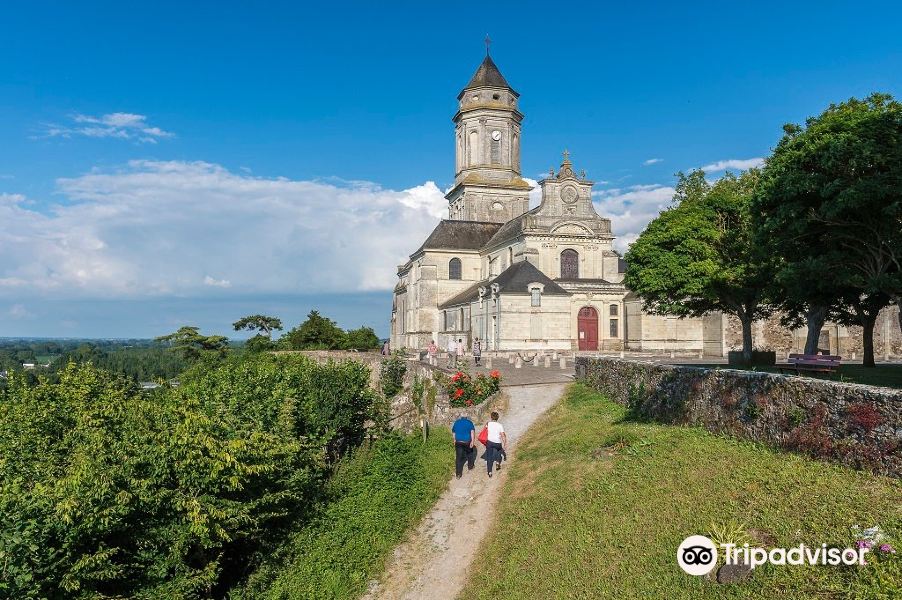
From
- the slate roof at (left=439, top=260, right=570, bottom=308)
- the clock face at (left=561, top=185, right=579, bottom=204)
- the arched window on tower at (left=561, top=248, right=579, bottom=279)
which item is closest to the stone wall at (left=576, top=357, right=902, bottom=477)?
the slate roof at (left=439, top=260, right=570, bottom=308)

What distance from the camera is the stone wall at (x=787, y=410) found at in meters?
8.80

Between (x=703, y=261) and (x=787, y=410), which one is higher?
(x=703, y=261)

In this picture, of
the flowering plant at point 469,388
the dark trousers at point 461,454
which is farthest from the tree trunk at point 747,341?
the dark trousers at point 461,454

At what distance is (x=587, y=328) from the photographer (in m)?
43.4

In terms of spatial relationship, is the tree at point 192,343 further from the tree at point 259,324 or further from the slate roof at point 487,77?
the slate roof at point 487,77

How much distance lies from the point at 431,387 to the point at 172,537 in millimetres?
12593

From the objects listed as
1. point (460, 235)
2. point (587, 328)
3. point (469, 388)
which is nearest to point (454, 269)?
point (460, 235)

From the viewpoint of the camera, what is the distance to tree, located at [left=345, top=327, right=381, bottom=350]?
164ft

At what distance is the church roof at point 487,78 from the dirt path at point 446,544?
155ft

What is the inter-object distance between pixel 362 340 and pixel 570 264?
17.6 m

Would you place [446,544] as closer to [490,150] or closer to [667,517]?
[667,517]

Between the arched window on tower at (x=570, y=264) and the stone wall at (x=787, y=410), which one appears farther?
the arched window on tower at (x=570, y=264)

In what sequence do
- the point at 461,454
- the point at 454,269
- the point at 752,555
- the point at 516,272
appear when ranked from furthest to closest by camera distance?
the point at 454,269 → the point at 516,272 → the point at 461,454 → the point at 752,555

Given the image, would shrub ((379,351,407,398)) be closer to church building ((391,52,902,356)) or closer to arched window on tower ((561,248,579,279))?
church building ((391,52,902,356))
